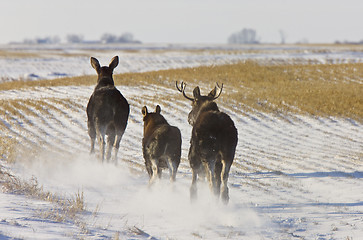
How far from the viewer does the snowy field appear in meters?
5.93

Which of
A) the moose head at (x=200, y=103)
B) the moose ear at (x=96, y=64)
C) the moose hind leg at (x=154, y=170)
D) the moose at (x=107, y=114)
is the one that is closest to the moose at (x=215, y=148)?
the moose head at (x=200, y=103)

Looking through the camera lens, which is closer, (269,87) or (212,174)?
(212,174)

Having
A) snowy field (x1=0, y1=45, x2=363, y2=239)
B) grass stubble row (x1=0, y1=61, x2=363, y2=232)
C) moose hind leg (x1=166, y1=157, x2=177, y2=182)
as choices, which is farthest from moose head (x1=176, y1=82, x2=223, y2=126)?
grass stubble row (x1=0, y1=61, x2=363, y2=232)

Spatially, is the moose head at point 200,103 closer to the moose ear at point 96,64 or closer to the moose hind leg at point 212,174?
the moose hind leg at point 212,174

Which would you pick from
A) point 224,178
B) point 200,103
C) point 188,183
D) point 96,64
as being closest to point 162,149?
point 200,103

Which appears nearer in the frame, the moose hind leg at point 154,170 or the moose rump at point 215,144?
the moose rump at point 215,144

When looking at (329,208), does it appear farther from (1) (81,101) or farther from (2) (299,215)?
(1) (81,101)

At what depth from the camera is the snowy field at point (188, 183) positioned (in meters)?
5.93

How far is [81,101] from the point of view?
17719 mm

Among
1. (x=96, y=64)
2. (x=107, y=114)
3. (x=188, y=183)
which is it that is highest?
(x=96, y=64)

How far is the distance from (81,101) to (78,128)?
3861 mm

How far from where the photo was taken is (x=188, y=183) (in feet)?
28.7

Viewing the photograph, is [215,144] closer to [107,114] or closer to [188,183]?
[188,183]

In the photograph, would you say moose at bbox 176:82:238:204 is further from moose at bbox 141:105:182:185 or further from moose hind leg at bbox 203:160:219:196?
moose at bbox 141:105:182:185
